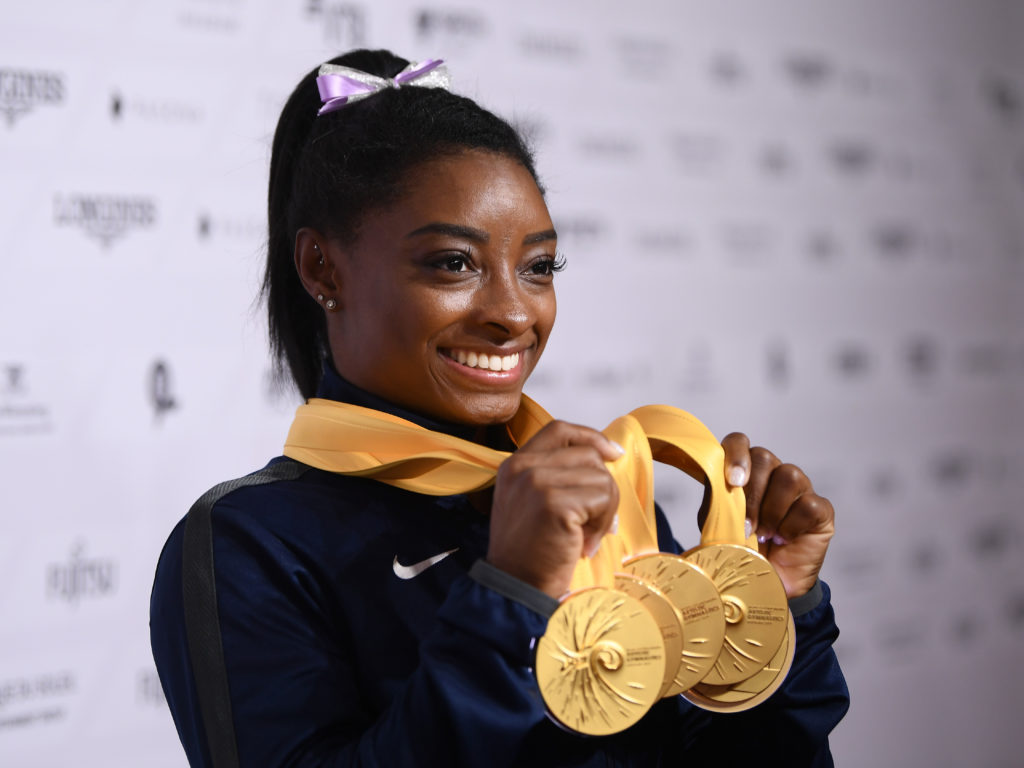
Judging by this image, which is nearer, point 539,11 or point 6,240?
point 6,240

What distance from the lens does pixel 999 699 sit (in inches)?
115

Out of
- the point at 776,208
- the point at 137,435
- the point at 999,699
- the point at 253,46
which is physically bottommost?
the point at 999,699

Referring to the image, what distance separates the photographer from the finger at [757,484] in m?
0.86

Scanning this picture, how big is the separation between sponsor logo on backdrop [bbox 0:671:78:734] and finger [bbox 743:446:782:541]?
1.30m

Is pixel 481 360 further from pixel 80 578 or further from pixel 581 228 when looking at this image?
pixel 581 228

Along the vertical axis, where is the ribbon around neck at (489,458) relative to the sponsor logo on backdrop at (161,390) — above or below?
above

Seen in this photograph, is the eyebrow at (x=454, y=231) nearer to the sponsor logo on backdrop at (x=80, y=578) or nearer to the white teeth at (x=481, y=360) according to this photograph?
the white teeth at (x=481, y=360)

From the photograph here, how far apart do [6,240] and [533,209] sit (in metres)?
1.14

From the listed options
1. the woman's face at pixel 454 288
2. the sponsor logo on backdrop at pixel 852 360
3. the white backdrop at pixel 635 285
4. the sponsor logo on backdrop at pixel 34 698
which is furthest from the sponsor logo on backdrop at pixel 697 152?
the sponsor logo on backdrop at pixel 34 698

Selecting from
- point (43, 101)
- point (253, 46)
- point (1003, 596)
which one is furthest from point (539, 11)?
point (1003, 596)

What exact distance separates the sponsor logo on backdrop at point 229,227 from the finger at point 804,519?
3.97 ft

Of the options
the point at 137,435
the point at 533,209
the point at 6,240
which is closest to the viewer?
the point at 533,209

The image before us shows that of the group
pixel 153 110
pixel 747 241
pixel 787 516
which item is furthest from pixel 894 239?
pixel 787 516

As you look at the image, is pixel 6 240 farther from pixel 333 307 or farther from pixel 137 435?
pixel 333 307
